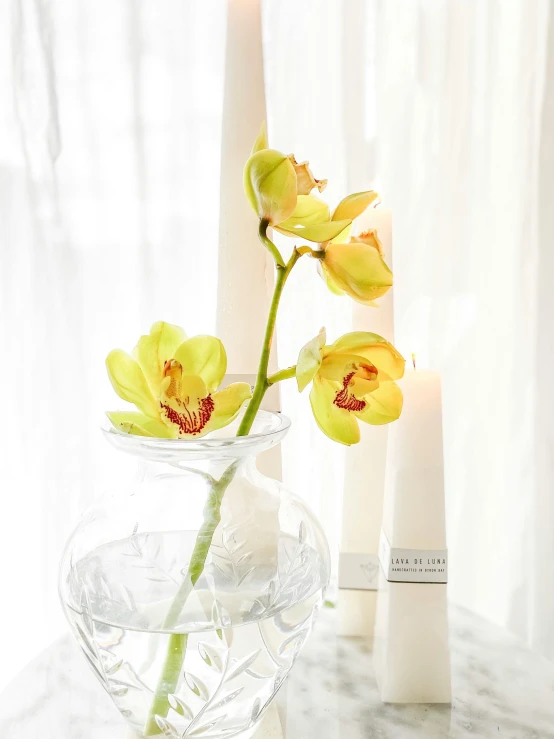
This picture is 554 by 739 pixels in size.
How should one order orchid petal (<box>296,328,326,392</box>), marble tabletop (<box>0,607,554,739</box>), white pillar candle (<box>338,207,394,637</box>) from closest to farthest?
orchid petal (<box>296,328,326,392</box>)
marble tabletop (<box>0,607,554,739</box>)
white pillar candle (<box>338,207,394,637</box>)

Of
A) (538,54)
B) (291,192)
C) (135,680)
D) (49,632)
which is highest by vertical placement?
(538,54)

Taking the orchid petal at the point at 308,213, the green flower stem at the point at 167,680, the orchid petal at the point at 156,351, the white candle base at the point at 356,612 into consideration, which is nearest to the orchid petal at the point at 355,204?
the orchid petal at the point at 308,213

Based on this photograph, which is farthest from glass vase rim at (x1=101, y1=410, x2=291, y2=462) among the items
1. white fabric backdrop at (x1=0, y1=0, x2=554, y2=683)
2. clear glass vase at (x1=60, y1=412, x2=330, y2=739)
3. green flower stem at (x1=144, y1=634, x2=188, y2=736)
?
white fabric backdrop at (x1=0, y1=0, x2=554, y2=683)

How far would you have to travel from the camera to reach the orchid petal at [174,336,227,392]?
A: 39cm

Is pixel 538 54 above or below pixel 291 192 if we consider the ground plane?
above

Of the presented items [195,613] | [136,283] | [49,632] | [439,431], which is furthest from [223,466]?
[49,632]

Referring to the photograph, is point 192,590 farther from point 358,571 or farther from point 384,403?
point 358,571

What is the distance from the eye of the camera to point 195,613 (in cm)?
40

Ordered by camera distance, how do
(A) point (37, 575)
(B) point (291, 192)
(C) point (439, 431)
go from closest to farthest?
(B) point (291, 192)
(C) point (439, 431)
(A) point (37, 575)

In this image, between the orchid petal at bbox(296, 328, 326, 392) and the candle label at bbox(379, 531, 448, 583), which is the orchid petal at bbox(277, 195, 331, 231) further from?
the candle label at bbox(379, 531, 448, 583)

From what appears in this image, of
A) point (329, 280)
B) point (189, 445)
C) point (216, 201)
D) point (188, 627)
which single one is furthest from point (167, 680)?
point (216, 201)

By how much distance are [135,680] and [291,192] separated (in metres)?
0.30

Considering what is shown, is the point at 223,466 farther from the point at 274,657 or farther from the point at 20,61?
the point at 20,61

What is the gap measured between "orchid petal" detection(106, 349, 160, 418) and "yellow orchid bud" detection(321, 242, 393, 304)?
0.41 feet
